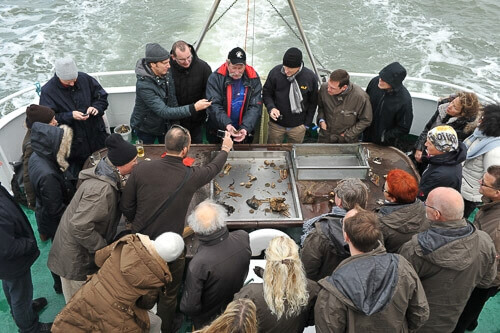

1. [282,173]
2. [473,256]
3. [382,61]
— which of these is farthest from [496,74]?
[473,256]

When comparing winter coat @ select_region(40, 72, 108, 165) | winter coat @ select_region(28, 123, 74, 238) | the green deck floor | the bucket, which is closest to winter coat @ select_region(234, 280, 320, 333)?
winter coat @ select_region(28, 123, 74, 238)

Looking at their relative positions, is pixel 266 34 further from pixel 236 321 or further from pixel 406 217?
pixel 236 321

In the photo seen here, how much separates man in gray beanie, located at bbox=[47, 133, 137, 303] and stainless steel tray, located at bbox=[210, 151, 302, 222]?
3.35 ft

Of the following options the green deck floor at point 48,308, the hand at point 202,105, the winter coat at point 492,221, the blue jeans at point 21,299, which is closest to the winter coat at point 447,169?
the winter coat at point 492,221

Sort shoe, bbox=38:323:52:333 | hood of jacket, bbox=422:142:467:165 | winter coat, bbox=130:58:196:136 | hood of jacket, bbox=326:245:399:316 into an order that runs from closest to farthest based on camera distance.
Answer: hood of jacket, bbox=326:245:399:316, shoe, bbox=38:323:52:333, hood of jacket, bbox=422:142:467:165, winter coat, bbox=130:58:196:136

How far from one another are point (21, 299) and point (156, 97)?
2.18 meters

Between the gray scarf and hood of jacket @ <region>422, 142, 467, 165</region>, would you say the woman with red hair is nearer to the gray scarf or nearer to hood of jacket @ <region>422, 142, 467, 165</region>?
hood of jacket @ <region>422, 142, 467, 165</region>

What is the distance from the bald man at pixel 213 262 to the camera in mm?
2439

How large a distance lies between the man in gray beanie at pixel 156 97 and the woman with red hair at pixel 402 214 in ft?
6.98

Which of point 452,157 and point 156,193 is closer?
point 156,193

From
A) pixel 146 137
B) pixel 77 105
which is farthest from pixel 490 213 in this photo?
pixel 77 105

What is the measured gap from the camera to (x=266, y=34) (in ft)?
40.8

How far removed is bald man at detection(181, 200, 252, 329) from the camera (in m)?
2.44

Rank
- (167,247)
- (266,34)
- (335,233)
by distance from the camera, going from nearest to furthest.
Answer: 1. (167,247)
2. (335,233)
3. (266,34)
